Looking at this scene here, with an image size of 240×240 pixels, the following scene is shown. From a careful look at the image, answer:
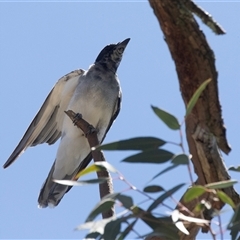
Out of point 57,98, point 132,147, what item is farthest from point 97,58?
A: point 132,147

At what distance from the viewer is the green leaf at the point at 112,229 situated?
2123 mm

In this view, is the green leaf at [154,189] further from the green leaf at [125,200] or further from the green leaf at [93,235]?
the green leaf at [93,235]

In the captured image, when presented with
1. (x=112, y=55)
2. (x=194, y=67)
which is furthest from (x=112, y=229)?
(x=112, y=55)

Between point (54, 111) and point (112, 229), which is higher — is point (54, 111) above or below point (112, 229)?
above

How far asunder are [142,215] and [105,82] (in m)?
4.16

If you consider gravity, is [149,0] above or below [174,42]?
above

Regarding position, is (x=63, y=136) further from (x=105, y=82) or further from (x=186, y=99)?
(x=186, y=99)

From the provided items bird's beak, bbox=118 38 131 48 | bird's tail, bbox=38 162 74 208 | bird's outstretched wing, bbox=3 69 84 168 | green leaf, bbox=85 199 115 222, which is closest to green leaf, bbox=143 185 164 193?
green leaf, bbox=85 199 115 222

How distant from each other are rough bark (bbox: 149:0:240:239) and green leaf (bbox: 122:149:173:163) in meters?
0.37

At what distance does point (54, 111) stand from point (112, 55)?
0.97 m

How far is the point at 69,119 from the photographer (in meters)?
6.20

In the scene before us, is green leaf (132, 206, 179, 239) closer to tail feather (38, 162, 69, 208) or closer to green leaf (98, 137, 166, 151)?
green leaf (98, 137, 166, 151)

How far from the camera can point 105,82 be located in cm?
630

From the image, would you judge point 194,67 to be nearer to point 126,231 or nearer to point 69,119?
point 126,231
